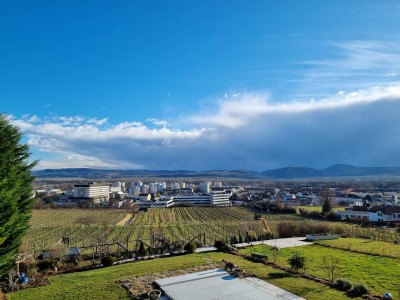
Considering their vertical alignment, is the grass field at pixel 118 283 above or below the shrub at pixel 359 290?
below

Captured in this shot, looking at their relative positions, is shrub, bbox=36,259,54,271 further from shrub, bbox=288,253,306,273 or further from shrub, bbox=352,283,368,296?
shrub, bbox=352,283,368,296

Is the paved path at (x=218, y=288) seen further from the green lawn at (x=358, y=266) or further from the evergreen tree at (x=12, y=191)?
the evergreen tree at (x=12, y=191)

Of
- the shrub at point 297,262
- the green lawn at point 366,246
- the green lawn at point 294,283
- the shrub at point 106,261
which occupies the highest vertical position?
the shrub at point 297,262

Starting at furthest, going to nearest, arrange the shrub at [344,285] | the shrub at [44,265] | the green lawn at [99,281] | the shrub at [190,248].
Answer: the shrub at [190,248] → the shrub at [44,265] → the green lawn at [99,281] → the shrub at [344,285]

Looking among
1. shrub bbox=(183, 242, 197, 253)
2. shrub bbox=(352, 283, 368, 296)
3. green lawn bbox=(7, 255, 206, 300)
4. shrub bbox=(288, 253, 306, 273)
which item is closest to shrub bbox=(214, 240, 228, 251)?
shrub bbox=(183, 242, 197, 253)

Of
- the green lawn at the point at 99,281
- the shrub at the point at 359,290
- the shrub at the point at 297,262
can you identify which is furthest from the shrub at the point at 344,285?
the green lawn at the point at 99,281

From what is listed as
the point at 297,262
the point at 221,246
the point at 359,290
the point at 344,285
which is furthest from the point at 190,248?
the point at 359,290
